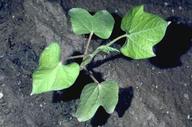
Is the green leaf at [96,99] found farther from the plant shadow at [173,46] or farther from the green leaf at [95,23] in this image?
the plant shadow at [173,46]

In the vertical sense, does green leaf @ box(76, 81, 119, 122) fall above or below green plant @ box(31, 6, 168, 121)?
below

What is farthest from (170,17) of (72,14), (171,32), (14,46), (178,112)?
(14,46)

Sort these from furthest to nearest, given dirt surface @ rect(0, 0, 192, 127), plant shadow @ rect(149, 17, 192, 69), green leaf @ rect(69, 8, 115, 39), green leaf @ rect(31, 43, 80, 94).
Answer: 1. plant shadow @ rect(149, 17, 192, 69)
2. dirt surface @ rect(0, 0, 192, 127)
3. green leaf @ rect(69, 8, 115, 39)
4. green leaf @ rect(31, 43, 80, 94)

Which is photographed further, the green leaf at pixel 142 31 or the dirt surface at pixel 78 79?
the dirt surface at pixel 78 79

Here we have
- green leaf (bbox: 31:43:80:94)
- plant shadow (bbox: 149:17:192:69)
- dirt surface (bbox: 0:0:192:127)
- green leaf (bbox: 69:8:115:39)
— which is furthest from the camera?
plant shadow (bbox: 149:17:192:69)

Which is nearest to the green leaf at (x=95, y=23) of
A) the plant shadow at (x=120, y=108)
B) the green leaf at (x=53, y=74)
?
the green leaf at (x=53, y=74)

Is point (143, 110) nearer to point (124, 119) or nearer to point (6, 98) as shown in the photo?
point (124, 119)

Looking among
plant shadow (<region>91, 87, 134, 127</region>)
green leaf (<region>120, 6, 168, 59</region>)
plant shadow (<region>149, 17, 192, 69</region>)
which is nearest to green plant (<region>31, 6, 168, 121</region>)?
green leaf (<region>120, 6, 168, 59</region>)

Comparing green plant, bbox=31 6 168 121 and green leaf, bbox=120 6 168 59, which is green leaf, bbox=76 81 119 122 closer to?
green plant, bbox=31 6 168 121

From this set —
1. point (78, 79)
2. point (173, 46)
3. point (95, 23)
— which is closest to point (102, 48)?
point (95, 23)
